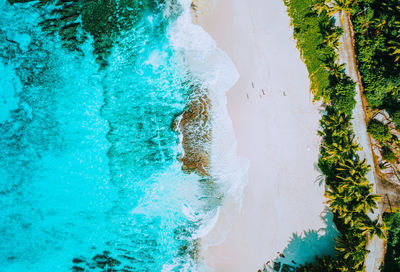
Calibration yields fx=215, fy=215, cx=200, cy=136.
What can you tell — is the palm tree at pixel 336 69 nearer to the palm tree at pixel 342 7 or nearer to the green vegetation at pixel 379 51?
the green vegetation at pixel 379 51

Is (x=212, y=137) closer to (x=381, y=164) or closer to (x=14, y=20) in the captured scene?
(x=381, y=164)

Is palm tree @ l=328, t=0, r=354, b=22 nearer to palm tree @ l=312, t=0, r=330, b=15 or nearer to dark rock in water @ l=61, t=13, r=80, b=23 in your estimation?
palm tree @ l=312, t=0, r=330, b=15

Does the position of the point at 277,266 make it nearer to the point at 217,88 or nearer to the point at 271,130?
the point at 271,130

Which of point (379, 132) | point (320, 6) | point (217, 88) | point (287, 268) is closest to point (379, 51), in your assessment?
point (320, 6)

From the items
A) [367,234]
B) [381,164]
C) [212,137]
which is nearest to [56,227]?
[212,137]

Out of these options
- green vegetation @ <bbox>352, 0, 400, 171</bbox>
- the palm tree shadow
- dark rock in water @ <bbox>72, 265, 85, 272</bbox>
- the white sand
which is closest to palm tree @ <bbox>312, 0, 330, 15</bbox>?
the white sand

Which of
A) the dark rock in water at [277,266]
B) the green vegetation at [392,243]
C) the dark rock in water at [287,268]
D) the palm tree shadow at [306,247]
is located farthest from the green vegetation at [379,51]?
the dark rock in water at [277,266]
